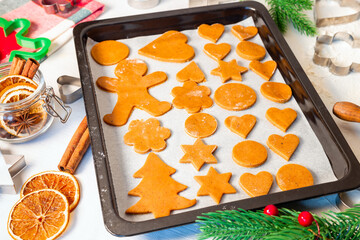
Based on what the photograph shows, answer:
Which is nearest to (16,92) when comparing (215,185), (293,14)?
(215,185)

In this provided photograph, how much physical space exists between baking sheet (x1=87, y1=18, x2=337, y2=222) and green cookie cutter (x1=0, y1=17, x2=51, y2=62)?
0.21 metres

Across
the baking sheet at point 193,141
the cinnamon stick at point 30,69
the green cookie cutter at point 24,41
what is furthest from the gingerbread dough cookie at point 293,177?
the green cookie cutter at point 24,41

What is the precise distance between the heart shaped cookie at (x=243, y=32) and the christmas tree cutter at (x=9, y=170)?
799 mm

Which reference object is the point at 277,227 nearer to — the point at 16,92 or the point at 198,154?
the point at 198,154

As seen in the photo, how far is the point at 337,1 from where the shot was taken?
5.52 feet

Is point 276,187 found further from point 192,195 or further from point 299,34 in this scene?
point 299,34

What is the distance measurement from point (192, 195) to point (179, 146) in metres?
0.16

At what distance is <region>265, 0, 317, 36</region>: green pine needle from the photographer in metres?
1.53

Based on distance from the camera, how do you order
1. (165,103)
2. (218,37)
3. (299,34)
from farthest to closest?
(299,34)
(218,37)
(165,103)

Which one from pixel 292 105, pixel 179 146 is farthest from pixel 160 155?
pixel 292 105

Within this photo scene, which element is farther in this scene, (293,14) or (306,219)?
(293,14)

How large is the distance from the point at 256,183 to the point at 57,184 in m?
0.51

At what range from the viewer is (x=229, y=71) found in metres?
→ 1.35

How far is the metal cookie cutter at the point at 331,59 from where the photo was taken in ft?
4.60
